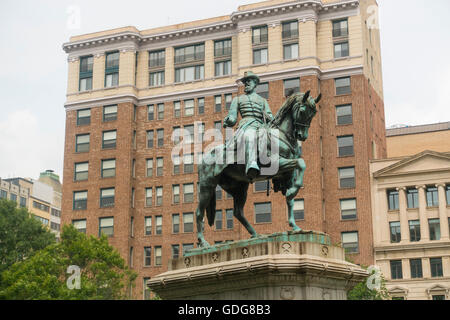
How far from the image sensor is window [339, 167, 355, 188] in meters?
74.3

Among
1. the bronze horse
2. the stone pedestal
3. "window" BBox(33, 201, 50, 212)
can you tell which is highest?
"window" BBox(33, 201, 50, 212)

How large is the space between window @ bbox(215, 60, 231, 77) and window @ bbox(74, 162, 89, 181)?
59.5 feet

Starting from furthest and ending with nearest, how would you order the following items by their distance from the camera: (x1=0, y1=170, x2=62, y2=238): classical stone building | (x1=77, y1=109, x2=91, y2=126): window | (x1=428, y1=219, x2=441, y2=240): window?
1. (x1=0, y1=170, x2=62, y2=238): classical stone building
2. (x1=77, y1=109, x2=91, y2=126): window
3. (x1=428, y1=219, x2=441, y2=240): window

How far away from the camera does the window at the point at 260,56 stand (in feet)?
260

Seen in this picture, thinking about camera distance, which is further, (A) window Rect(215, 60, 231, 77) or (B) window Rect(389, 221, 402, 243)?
(A) window Rect(215, 60, 231, 77)

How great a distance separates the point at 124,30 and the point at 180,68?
321 inches

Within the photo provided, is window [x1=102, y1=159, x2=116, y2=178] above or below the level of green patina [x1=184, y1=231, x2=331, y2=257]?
above

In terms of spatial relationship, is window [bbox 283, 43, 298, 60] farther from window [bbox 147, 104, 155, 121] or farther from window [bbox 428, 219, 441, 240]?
window [bbox 428, 219, 441, 240]

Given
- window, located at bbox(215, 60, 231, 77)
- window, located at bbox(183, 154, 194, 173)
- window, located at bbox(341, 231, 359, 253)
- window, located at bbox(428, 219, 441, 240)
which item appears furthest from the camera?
window, located at bbox(215, 60, 231, 77)

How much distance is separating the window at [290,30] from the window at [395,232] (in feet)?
72.7

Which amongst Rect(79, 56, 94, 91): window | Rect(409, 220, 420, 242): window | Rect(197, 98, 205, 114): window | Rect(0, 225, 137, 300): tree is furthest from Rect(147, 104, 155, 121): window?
Rect(409, 220, 420, 242): window

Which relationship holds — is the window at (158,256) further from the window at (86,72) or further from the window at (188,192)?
the window at (86,72)

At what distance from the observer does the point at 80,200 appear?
83188 millimetres

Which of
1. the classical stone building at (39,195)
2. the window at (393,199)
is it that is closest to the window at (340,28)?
the window at (393,199)
